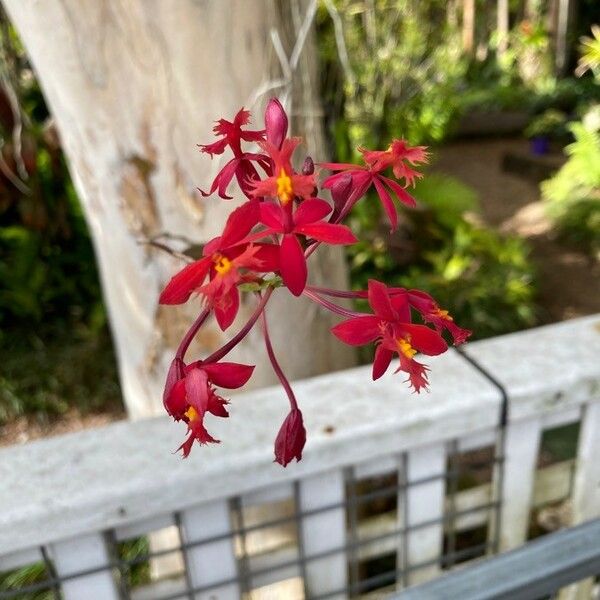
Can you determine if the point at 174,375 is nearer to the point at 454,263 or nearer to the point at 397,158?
the point at 397,158

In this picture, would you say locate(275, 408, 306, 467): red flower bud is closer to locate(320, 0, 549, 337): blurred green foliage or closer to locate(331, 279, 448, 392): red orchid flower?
locate(331, 279, 448, 392): red orchid flower

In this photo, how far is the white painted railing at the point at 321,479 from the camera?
1.00 m

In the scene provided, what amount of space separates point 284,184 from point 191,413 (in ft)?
0.47

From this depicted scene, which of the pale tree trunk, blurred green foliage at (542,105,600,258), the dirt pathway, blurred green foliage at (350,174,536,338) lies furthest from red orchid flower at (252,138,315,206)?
blurred green foliage at (542,105,600,258)

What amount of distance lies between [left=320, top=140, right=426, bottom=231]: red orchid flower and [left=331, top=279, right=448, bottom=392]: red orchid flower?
6 centimetres

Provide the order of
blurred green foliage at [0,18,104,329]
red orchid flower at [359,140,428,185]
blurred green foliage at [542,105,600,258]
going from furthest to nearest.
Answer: blurred green foliage at [542,105,600,258], blurred green foliage at [0,18,104,329], red orchid flower at [359,140,428,185]

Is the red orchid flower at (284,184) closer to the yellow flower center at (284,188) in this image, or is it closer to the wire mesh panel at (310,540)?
the yellow flower center at (284,188)

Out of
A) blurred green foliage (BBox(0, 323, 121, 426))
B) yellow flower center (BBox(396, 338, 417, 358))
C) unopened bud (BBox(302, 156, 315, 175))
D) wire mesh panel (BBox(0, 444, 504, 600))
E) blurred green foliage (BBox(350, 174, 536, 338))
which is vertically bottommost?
blurred green foliage (BBox(0, 323, 121, 426))

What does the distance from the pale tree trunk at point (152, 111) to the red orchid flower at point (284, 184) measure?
2.73 feet

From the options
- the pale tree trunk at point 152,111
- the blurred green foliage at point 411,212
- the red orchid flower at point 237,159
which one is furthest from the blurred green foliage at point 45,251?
the red orchid flower at point 237,159

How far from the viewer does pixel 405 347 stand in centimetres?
39

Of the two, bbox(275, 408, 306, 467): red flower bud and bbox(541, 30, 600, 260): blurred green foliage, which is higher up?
bbox(275, 408, 306, 467): red flower bud

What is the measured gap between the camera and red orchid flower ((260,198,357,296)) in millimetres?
334

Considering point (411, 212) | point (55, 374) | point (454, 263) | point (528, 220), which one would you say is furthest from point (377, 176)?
point (528, 220)
